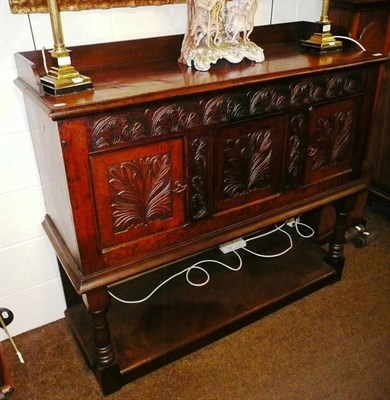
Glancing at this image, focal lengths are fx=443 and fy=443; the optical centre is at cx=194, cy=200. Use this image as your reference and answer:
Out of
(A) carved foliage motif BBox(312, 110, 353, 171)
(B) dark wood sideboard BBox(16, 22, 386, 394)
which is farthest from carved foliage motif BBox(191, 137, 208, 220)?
(A) carved foliage motif BBox(312, 110, 353, 171)

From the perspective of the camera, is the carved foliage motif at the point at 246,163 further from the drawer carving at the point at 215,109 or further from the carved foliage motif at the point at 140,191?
the carved foliage motif at the point at 140,191

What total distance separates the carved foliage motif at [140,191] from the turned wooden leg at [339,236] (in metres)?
0.87

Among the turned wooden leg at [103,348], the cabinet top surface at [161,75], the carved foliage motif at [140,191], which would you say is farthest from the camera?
the turned wooden leg at [103,348]

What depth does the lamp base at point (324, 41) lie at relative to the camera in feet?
5.32

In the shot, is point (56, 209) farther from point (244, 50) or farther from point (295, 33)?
point (295, 33)

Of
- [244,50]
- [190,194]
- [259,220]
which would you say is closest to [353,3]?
[244,50]

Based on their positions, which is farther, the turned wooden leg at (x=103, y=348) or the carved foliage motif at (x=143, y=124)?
the turned wooden leg at (x=103, y=348)

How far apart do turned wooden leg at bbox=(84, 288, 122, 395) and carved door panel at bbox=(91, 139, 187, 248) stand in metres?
0.20

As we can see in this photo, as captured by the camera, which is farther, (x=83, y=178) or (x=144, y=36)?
(x=144, y=36)

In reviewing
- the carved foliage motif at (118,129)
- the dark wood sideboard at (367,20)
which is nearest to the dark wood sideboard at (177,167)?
the carved foliage motif at (118,129)

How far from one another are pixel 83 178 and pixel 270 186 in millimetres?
683

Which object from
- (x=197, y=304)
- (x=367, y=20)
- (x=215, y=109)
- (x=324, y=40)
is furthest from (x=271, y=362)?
(x=367, y=20)

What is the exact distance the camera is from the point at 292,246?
7.06 ft

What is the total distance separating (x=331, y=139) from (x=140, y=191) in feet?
2.54
